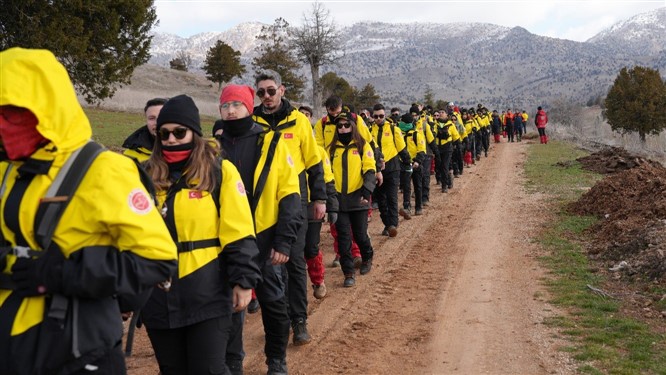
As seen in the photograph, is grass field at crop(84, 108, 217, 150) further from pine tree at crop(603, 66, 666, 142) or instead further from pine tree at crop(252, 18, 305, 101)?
pine tree at crop(603, 66, 666, 142)

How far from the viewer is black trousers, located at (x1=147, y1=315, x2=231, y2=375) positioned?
369 cm

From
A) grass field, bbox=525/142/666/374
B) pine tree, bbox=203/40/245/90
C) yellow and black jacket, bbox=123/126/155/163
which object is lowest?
grass field, bbox=525/142/666/374

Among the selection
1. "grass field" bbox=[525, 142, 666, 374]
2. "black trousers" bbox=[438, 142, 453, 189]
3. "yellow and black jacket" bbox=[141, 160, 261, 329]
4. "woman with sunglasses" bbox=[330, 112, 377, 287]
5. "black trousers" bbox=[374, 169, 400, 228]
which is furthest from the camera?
"black trousers" bbox=[438, 142, 453, 189]

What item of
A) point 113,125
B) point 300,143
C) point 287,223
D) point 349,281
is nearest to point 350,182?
point 349,281

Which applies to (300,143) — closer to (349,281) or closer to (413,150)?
(349,281)

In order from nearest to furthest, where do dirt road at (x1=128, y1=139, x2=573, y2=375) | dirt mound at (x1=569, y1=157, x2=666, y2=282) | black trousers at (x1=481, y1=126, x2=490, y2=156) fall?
dirt road at (x1=128, y1=139, x2=573, y2=375)
dirt mound at (x1=569, y1=157, x2=666, y2=282)
black trousers at (x1=481, y1=126, x2=490, y2=156)

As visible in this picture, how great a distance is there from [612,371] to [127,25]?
751 inches

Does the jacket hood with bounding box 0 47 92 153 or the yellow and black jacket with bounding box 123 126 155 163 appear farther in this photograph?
the yellow and black jacket with bounding box 123 126 155 163

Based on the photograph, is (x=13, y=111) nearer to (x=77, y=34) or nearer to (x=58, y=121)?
(x=58, y=121)

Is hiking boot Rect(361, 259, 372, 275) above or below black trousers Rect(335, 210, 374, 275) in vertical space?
below

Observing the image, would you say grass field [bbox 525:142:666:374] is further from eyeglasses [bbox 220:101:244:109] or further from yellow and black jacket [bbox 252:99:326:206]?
eyeglasses [bbox 220:101:244:109]

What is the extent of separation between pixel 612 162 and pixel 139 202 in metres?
20.0

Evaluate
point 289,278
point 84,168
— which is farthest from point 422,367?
point 84,168

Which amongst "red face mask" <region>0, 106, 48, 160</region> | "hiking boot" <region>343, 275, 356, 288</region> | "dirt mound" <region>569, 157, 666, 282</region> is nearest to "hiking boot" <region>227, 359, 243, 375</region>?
"red face mask" <region>0, 106, 48, 160</region>
